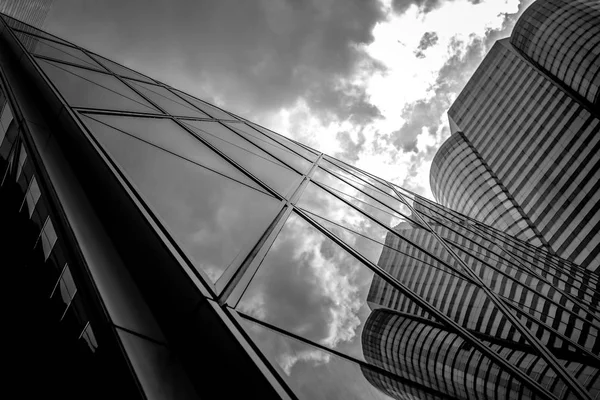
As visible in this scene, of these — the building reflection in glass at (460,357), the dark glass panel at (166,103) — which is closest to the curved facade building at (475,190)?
the building reflection in glass at (460,357)

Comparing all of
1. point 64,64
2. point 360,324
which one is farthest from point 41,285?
point 64,64

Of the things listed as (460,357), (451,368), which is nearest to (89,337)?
(451,368)

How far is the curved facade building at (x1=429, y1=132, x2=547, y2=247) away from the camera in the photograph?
76562 millimetres

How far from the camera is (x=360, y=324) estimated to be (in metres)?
3.71

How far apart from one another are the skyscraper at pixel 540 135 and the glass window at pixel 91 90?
→ 230 feet

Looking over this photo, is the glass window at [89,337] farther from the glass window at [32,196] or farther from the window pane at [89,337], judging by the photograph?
the glass window at [32,196]

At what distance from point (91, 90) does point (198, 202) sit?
11.1 ft

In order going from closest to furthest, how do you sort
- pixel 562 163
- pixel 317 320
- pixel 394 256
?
pixel 317 320, pixel 394 256, pixel 562 163

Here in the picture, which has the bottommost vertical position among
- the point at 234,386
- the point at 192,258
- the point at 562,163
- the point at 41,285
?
the point at 234,386

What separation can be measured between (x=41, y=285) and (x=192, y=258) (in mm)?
1702

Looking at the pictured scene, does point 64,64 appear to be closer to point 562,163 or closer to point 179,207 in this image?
point 179,207

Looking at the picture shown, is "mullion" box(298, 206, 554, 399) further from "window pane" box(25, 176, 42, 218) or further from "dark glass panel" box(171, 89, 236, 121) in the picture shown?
"dark glass panel" box(171, 89, 236, 121)

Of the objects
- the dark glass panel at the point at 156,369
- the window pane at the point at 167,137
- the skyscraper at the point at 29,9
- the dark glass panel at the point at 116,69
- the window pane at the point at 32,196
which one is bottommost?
the dark glass panel at the point at 156,369

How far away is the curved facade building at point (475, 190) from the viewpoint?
76.6 meters
